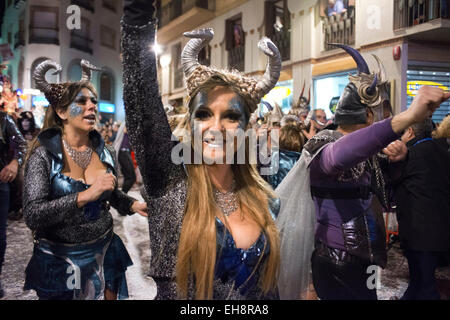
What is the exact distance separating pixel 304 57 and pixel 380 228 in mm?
8600

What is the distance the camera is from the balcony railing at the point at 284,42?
10.2m

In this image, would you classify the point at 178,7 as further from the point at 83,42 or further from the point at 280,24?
the point at 83,42

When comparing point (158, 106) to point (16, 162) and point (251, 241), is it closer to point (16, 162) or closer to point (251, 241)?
point (251, 241)

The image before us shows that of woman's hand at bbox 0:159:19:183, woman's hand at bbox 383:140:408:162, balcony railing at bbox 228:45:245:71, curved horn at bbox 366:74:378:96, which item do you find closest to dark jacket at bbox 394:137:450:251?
woman's hand at bbox 383:140:408:162

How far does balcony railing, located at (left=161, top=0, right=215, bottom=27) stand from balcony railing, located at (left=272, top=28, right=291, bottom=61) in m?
2.63

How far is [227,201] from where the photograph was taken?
1.28 metres

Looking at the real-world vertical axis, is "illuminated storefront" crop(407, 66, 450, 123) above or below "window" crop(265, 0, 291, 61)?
below

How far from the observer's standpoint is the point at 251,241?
3.95 ft

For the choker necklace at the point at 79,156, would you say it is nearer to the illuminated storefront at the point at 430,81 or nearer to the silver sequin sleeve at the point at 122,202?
the silver sequin sleeve at the point at 122,202

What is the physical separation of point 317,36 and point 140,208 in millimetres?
9120

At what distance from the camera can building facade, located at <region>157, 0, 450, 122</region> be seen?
644 cm

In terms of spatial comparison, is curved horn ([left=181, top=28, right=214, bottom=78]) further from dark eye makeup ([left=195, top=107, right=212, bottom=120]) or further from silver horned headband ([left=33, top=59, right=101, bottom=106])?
silver horned headband ([left=33, top=59, right=101, bottom=106])
